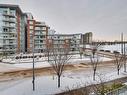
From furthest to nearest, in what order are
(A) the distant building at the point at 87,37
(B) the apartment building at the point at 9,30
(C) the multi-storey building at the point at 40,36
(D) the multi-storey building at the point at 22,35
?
(A) the distant building at the point at 87,37, (C) the multi-storey building at the point at 40,36, (D) the multi-storey building at the point at 22,35, (B) the apartment building at the point at 9,30

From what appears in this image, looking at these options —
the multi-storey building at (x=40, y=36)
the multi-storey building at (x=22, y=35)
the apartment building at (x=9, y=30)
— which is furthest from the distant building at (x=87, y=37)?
the apartment building at (x=9, y=30)

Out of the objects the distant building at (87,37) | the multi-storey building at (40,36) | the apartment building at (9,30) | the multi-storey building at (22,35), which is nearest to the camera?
the apartment building at (9,30)

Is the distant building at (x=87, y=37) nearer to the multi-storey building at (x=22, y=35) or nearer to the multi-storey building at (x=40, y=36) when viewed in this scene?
the multi-storey building at (x=22, y=35)

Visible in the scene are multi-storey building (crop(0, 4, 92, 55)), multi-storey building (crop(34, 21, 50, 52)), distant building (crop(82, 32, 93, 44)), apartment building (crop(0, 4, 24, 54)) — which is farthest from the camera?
distant building (crop(82, 32, 93, 44))

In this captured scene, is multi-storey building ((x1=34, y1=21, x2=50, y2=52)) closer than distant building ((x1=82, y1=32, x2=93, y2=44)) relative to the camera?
Yes

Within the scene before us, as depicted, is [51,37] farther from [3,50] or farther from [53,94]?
[53,94]

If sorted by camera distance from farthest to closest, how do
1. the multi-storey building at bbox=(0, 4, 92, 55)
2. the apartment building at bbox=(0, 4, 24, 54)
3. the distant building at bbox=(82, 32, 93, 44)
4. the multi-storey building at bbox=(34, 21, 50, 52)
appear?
the distant building at bbox=(82, 32, 93, 44)
the multi-storey building at bbox=(34, 21, 50, 52)
the multi-storey building at bbox=(0, 4, 92, 55)
the apartment building at bbox=(0, 4, 24, 54)

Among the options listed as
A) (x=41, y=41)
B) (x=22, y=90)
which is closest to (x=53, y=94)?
(x=22, y=90)

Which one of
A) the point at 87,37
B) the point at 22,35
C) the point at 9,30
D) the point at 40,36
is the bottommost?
the point at 40,36

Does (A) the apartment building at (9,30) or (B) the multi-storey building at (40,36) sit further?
(B) the multi-storey building at (40,36)

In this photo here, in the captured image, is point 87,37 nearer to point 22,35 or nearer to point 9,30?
point 22,35

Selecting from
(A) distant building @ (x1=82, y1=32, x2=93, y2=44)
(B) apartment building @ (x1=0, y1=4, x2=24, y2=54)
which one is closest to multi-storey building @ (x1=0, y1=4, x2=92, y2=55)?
(B) apartment building @ (x1=0, y1=4, x2=24, y2=54)

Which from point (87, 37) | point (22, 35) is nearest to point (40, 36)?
point (22, 35)

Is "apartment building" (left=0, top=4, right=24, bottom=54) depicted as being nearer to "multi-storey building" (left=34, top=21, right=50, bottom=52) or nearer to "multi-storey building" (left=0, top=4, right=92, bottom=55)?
"multi-storey building" (left=0, top=4, right=92, bottom=55)
